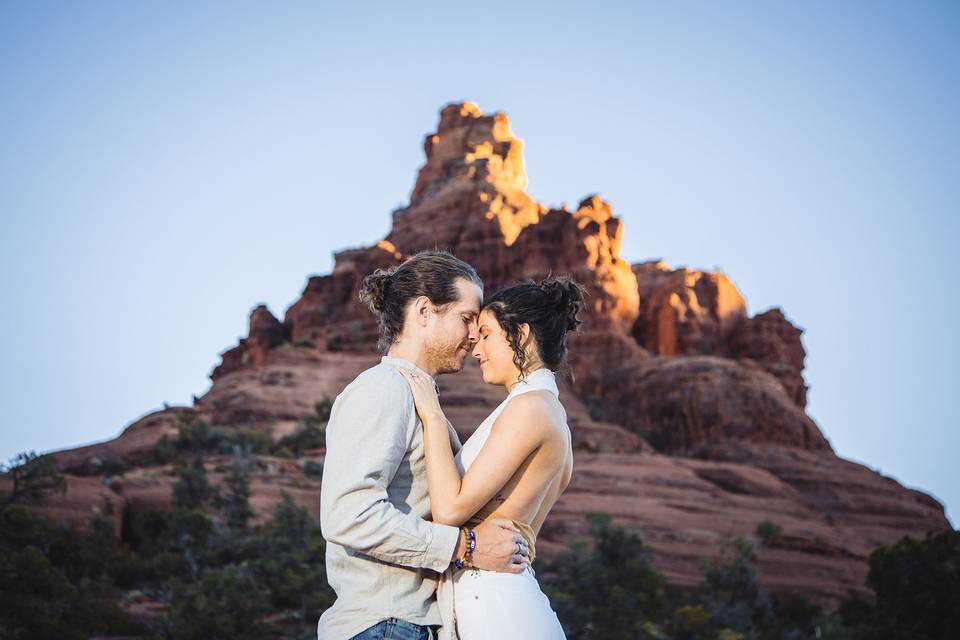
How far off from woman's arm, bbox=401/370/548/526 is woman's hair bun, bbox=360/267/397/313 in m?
0.48

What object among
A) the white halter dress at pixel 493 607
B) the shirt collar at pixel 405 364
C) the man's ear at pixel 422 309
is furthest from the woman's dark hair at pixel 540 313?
the white halter dress at pixel 493 607

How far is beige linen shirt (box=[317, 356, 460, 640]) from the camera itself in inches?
149

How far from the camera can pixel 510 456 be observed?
162 inches

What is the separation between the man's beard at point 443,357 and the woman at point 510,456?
4.1 inches

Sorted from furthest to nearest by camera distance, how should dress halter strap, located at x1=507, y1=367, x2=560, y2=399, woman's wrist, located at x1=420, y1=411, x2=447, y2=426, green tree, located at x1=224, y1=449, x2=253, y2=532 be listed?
green tree, located at x1=224, y1=449, x2=253, y2=532 < dress halter strap, located at x1=507, y1=367, x2=560, y2=399 < woman's wrist, located at x1=420, y1=411, x2=447, y2=426

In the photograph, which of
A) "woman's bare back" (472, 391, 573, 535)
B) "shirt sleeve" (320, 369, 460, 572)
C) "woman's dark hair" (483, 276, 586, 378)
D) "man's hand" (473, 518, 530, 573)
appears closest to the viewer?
"shirt sleeve" (320, 369, 460, 572)

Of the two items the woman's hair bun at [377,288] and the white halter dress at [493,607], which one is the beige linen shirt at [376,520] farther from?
the woman's hair bun at [377,288]

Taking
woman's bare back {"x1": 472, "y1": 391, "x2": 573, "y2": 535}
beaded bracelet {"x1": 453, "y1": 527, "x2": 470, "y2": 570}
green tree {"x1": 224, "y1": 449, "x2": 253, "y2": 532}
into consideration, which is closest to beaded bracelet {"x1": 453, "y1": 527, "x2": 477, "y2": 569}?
beaded bracelet {"x1": 453, "y1": 527, "x2": 470, "y2": 570}

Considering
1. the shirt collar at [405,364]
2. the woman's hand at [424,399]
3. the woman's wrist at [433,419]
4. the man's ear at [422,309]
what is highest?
the man's ear at [422,309]

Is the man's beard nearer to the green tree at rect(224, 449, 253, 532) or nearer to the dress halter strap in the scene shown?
the dress halter strap

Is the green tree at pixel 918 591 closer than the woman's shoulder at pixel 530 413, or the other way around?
the woman's shoulder at pixel 530 413

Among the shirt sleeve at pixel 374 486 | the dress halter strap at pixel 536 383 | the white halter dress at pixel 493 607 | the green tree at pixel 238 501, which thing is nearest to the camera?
the shirt sleeve at pixel 374 486

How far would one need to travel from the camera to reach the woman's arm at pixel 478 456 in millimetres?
4031

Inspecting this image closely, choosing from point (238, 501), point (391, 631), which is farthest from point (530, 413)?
point (238, 501)
